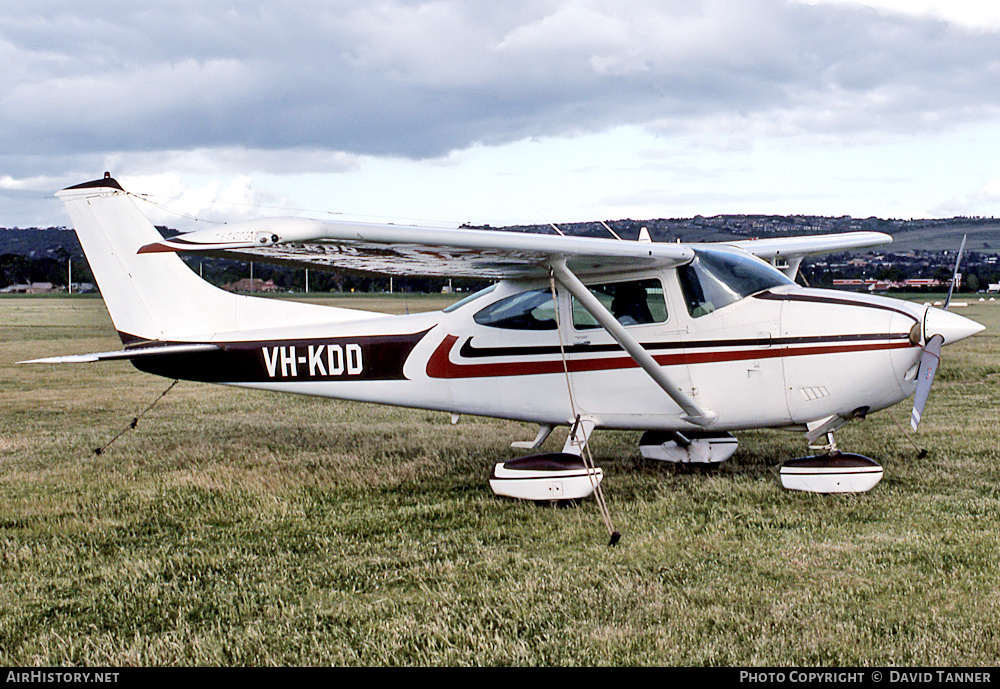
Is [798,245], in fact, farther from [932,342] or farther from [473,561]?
[473,561]

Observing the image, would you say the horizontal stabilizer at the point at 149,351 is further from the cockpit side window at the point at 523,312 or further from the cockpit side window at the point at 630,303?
the cockpit side window at the point at 630,303

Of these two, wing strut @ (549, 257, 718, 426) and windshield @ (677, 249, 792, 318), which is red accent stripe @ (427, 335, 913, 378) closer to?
wing strut @ (549, 257, 718, 426)

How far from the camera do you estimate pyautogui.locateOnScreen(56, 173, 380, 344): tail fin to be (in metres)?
9.01

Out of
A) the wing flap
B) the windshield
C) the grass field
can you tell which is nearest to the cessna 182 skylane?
the windshield

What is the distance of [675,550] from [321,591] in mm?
2240

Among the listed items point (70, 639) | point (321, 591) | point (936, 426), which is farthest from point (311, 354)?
point (936, 426)

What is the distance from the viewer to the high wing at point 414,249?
17.0 ft

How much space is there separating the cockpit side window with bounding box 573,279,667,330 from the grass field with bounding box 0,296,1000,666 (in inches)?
57.5

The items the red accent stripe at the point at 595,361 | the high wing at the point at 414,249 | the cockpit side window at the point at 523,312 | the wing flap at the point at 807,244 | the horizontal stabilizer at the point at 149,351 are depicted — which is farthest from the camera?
the wing flap at the point at 807,244

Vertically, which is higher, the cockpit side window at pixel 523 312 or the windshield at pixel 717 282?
the windshield at pixel 717 282

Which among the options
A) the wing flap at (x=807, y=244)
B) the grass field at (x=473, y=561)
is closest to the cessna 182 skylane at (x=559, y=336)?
the grass field at (x=473, y=561)

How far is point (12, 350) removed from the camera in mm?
25344

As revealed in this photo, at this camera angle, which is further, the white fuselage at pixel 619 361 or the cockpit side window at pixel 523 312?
the cockpit side window at pixel 523 312

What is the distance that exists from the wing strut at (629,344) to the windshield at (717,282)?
24.6 inches
